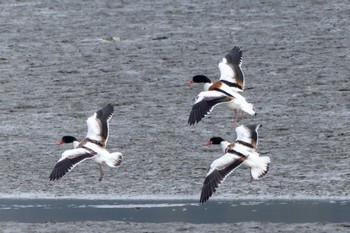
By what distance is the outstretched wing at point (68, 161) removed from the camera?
12.9 meters

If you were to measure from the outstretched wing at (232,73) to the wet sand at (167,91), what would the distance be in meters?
0.70

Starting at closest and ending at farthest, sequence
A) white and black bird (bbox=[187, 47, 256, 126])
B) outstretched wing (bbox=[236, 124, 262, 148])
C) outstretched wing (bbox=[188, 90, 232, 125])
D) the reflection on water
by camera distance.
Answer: the reflection on water
outstretched wing (bbox=[236, 124, 262, 148])
outstretched wing (bbox=[188, 90, 232, 125])
white and black bird (bbox=[187, 47, 256, 126])

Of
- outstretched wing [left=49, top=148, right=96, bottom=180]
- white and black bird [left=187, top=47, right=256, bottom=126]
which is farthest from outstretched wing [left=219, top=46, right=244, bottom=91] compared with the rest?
outstretched wing [left=49, top=148, right=96, bottom=180]

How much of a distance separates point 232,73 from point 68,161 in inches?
125

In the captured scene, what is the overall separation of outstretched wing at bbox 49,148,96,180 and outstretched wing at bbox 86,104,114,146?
520mm

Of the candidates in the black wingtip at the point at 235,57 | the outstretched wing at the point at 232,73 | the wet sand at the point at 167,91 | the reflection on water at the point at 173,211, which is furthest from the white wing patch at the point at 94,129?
the black wingtip at the point at 235,57

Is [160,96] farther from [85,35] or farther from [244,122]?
[85,35]

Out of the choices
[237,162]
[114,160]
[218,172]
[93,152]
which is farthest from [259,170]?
[93,152]

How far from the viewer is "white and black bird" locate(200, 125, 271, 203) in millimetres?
12438

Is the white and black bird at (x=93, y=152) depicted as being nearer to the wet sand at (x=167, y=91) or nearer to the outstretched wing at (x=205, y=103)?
the wet sand at (x=167, y=91)

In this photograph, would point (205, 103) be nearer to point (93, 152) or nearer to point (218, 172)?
point (93, 152)

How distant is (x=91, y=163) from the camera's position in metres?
14.9

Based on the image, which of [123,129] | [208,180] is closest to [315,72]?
[123,129]

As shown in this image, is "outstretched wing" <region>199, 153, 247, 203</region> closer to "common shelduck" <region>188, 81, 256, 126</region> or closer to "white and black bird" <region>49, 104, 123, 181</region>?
"common shelduck" <region>188, 81, 256, 126</region>
